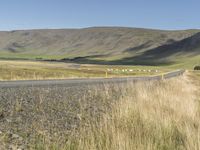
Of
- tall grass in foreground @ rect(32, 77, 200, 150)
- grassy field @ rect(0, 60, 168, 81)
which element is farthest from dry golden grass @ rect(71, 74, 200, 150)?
grassy field @ rect(0, 60, 168, 81)

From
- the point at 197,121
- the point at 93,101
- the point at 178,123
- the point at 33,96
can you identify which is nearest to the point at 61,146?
the point at 178,123

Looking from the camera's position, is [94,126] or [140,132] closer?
[140,132]

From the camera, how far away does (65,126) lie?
9.97 metres

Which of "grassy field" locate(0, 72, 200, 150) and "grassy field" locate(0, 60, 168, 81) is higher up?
"grassy field" locate(0, 60, 168, 81)

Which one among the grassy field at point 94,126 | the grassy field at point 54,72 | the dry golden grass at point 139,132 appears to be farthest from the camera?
the grassy field at point 54,72

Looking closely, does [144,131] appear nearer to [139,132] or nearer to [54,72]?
[139,132]

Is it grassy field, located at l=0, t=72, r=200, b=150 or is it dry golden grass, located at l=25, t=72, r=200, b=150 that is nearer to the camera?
dry golden grass, located at l=25, t=72, r=200, b=150

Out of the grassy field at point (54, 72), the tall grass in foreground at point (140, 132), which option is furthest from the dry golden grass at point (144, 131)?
the grassy field at point (54, 72)

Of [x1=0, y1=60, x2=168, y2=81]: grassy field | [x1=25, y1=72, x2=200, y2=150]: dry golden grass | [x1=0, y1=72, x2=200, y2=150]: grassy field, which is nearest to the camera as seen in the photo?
[x1=25, y1=72, x2=200, y2=150]: dry golden grass

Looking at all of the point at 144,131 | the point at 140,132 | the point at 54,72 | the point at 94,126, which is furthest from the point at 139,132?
the point at 54,72

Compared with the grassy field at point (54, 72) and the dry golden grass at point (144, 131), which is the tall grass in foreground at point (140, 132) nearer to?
the dry golden grass at point (144, 131)

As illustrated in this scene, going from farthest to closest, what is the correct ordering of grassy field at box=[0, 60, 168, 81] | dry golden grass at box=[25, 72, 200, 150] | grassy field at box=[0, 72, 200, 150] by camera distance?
1. grassy field at box=[0, 60, 168, 81]
2. grassy field at box=[0, 72, 200, 150]
3. dry golden grass at box=[25, 72, 200, 150]

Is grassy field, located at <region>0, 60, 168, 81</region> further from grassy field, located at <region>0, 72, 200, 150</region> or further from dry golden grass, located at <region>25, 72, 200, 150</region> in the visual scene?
dry golden grass, located at <region>25, 72, 200, 150</region>

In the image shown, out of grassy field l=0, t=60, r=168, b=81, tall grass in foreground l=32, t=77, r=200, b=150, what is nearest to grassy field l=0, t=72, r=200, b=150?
tall grass in foreground l=32, t=77, r=200, b=150
